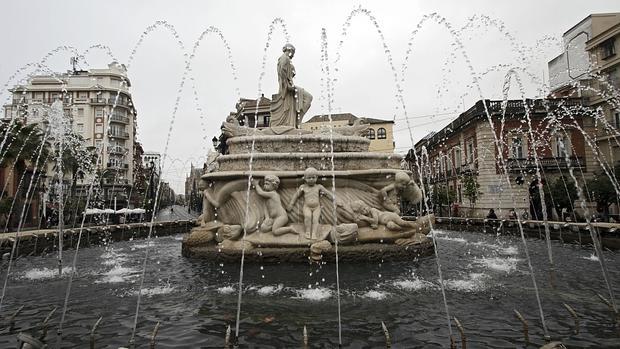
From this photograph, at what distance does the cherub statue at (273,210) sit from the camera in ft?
30.9

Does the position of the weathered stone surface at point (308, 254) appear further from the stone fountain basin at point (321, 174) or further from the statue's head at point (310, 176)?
the stone fountain basin at point (321, 174)

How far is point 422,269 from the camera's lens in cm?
839

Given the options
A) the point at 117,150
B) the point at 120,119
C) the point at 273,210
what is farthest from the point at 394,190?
the point at 120,119

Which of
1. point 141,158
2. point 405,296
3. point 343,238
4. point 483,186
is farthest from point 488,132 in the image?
point 141,158

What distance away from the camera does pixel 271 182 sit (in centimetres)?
959

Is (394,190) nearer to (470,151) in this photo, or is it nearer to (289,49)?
(289,49)

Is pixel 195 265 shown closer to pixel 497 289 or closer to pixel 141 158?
pixel 497 289

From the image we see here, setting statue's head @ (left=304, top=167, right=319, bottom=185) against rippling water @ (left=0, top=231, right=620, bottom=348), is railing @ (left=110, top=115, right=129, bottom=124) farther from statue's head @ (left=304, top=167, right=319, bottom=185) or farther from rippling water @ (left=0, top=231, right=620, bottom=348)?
statue's head @ (left=304, top=167, right=319, bottom=185)

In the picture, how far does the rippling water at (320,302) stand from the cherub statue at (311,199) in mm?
1033

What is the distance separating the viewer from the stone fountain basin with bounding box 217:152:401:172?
1031 cm

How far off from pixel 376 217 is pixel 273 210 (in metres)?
2.71

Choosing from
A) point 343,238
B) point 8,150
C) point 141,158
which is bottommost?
point 343,238

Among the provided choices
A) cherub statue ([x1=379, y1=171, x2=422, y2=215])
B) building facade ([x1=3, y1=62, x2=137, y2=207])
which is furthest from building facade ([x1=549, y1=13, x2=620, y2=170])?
building facade ([x1=3, y1=62, x2=137, y2=207])

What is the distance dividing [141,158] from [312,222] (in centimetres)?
9446
